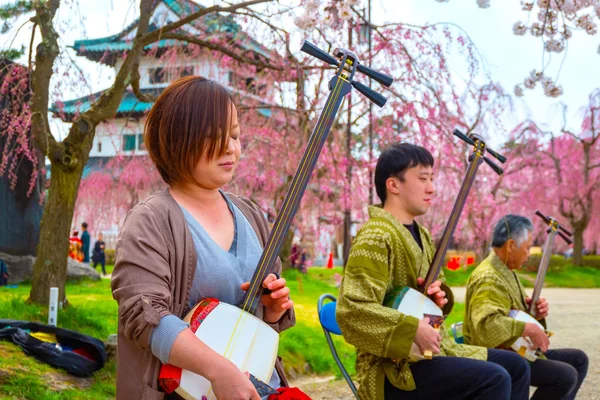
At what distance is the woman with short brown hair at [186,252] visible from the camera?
151 cm

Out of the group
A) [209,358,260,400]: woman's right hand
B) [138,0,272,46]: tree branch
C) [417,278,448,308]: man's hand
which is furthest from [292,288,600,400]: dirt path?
[209,358,260,400]: woman's right hand

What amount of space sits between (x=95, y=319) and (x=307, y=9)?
3.26 m

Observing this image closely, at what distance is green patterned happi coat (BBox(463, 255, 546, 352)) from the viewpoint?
332 cm

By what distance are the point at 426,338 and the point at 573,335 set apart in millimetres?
7455

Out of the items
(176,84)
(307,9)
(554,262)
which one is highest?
(307,9)

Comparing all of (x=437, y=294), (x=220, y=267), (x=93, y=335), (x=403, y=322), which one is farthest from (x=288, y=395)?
(x=93, y=335)

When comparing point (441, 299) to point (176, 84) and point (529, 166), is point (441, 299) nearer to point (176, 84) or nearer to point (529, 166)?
point (176, 84)

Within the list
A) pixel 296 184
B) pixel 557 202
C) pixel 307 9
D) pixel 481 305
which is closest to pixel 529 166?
pixel 557 202

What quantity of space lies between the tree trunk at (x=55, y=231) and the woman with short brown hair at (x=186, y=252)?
448cm

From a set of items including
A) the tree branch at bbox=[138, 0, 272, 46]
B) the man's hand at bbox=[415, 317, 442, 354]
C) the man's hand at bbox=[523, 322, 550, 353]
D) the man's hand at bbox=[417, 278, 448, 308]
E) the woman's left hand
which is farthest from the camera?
the tree branch at bbox=[138, 0, 272, 46]

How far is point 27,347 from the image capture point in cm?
421

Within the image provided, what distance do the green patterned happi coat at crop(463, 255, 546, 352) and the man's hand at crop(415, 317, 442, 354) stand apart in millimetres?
1013

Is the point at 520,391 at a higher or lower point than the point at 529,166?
lower

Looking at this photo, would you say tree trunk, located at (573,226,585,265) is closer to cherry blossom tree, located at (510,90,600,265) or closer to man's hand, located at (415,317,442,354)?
cherry blossom tree, located at (510,90,600,265)
